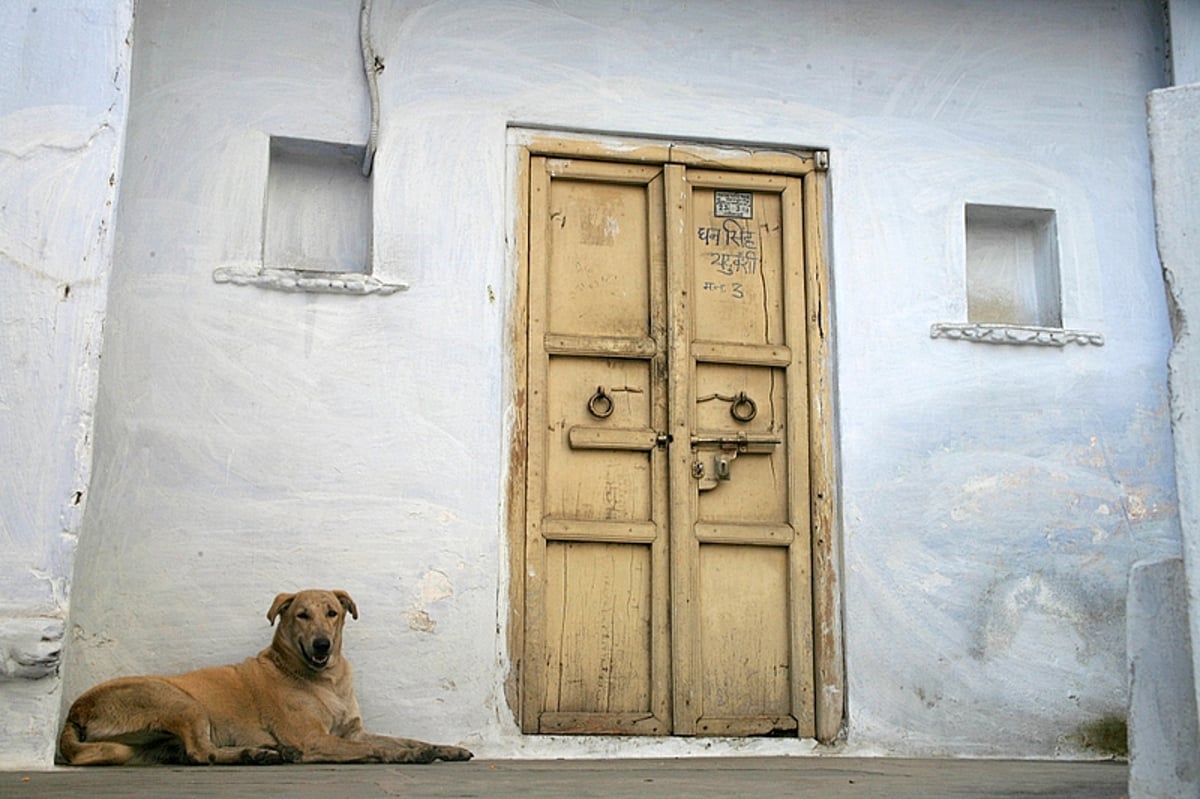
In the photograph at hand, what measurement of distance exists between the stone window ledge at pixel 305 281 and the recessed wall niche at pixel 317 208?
0.13m

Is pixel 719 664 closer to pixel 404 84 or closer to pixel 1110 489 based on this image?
pixel 1110 489

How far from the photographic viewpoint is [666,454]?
6.20 meters

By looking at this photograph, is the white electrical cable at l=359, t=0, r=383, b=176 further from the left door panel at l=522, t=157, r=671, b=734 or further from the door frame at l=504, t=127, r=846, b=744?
the left door panel at l=522, t=157, r=671, b=734

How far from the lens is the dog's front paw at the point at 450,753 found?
532 centimetres

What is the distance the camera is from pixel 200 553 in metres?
5.66

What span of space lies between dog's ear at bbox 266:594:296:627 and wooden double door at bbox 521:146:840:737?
989 millimetres

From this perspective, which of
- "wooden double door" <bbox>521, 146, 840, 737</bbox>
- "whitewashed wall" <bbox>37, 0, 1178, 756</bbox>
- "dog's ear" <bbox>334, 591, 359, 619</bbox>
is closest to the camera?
"dog's ear" <bbox>334, 591, 359, 619</bbox>

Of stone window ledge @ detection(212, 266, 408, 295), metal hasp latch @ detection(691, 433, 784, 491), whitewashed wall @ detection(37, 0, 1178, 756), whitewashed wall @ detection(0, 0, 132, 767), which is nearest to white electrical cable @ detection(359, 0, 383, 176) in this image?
whitewashed wall @ detection(37, 0, 1178, 756)

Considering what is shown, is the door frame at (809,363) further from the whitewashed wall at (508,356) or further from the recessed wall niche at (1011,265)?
the recessed wall niche at (1011,265)

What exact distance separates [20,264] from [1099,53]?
4907 mm

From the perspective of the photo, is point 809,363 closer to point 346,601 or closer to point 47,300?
point 346,601

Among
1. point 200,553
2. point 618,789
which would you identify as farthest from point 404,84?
point 618,789

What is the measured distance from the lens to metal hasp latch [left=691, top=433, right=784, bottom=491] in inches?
244

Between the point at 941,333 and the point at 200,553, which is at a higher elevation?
the point at 941,333
